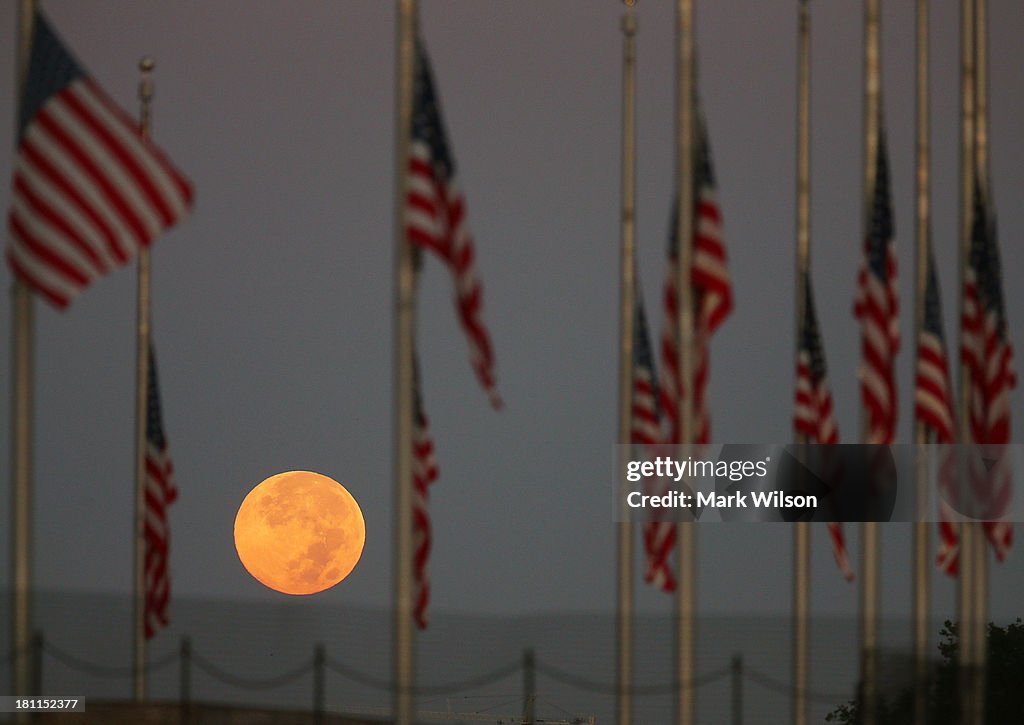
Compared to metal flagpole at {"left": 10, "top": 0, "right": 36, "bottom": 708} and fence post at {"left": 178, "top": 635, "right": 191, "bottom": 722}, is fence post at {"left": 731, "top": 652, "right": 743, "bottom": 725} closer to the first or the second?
fence post at {"left": 178, "top": 635, "right": 191, "bottom": 722}

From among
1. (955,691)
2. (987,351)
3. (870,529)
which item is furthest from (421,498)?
(955,691)

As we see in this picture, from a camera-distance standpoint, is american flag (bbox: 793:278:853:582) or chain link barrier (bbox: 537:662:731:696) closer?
american flag (bbox: 793:278:853:582)

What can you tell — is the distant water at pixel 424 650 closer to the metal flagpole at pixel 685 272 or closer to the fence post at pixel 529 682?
the fence post at pixel 529 682

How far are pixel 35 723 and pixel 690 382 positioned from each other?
8.62 meters

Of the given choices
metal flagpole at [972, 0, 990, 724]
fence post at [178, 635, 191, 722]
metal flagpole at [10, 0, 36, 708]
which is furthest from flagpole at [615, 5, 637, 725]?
metal flagpole at [10, 0, 36, 708]

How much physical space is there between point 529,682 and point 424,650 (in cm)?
302

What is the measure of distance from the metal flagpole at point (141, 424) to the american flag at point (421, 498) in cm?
651

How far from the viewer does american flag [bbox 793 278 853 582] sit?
20547 millimetres

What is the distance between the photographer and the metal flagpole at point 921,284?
21.4m

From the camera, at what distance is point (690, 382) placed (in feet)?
61.5

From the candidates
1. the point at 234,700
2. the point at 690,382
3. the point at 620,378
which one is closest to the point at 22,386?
the point at 690,382

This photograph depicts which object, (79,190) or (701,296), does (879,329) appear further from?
(79,190)

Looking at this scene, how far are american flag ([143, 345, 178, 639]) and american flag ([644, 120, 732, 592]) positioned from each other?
→ 25.8 feet

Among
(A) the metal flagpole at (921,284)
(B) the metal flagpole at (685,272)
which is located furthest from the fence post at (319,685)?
(A) the metal flagpole at (921,284)
